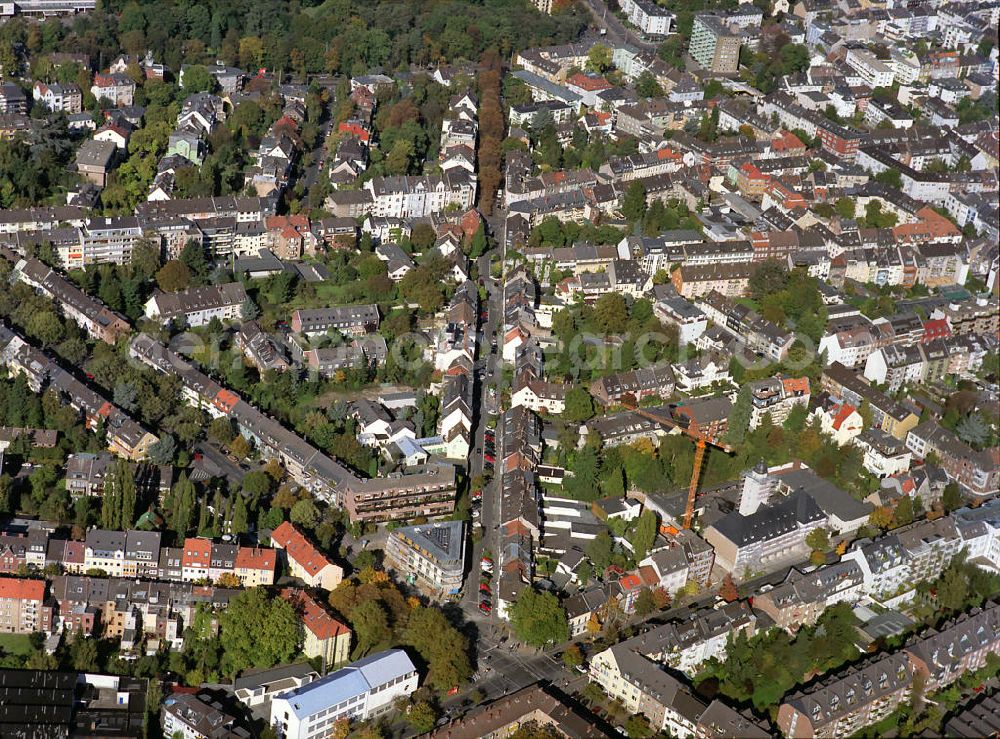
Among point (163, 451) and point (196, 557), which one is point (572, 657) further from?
point (163, 451)

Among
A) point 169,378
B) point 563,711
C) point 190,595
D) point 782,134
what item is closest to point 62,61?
point 169,378

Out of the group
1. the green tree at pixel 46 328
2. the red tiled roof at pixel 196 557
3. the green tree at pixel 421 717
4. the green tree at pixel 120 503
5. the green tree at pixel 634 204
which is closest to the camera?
the green tree at pixel 421 717

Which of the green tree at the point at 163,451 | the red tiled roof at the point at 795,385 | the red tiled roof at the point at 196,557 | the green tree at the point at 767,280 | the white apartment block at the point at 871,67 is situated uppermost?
the white apartment block at the point at 871,67

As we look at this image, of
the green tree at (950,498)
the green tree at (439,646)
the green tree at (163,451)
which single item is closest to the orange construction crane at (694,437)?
Answer: the green tree at (950,498)

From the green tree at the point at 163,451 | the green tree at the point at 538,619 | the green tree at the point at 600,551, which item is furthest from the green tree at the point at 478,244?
the green tree at the point at 538,619

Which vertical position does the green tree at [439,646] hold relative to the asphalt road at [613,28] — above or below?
below

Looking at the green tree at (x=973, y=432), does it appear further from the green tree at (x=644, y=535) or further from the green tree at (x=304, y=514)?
the green tree at (x=304, y=514)

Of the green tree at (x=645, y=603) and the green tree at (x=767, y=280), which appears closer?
the green tree at (x=645, y=603)

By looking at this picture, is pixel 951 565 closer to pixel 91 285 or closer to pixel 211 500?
pixel 211 500

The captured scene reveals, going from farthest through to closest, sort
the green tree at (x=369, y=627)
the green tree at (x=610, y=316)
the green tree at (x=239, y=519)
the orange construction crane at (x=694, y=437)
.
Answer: the green tree at (x=610, y=316) → the orange construction crane at (x=694, y=437) → the green tree at (x=239, y=519) → the green tree at (x=369, y=627)
